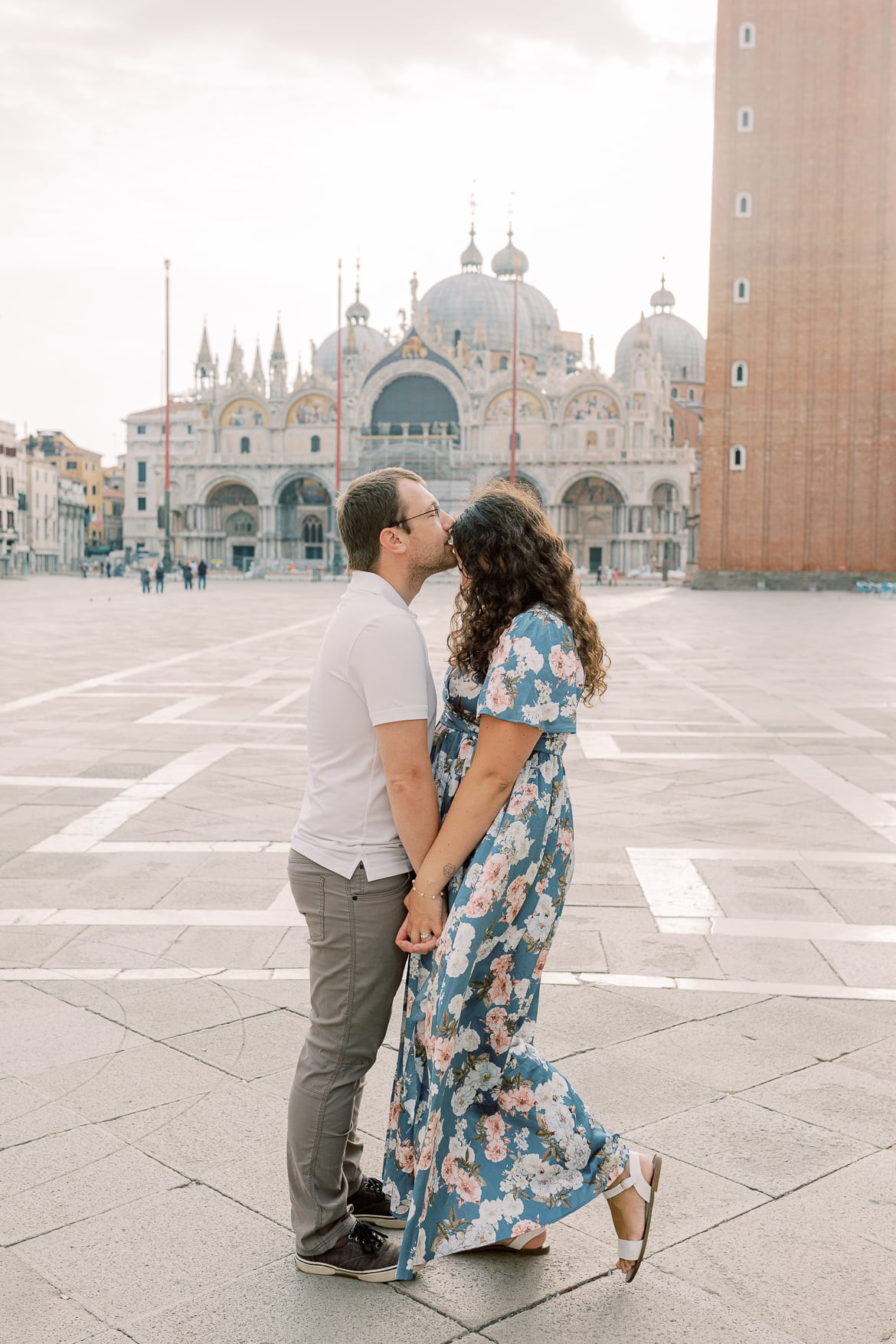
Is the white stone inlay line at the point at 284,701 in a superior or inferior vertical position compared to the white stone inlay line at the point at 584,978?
superior

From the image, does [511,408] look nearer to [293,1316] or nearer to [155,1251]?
[155,1251]

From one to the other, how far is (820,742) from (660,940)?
5220 mm

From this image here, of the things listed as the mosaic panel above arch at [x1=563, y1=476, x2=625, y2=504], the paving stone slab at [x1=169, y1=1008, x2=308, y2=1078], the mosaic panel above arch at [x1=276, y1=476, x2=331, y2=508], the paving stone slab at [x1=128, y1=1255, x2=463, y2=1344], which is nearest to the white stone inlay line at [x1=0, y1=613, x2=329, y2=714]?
the paving stone slab at [x1=169, y1=1008, x2=308, y2=1078]

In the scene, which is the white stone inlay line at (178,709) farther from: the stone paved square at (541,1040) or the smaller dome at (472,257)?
the smaller dome at (472,257)

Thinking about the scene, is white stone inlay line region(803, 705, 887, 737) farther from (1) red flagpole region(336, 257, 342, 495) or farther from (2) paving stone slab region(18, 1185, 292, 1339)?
(1) red flagpole region(336, 257, 342, 495)

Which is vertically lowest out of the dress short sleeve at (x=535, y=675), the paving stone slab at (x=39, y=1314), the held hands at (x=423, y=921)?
the paving stone slab at (x=39, y=1314)

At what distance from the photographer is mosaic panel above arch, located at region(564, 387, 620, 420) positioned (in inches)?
2783

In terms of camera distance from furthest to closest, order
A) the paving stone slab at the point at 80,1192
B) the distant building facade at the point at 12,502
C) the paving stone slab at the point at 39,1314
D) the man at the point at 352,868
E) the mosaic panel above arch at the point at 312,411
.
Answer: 1. the mosaic panel above arch at the point at 312,411
2. the distant building facade at the point at 12,502
3. the paving stone slab at the point at 80,1192
4. the man at the point at 352,868
5. the paving stone slab at the point at 39,1314

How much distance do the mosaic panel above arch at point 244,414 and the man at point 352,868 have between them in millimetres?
75897

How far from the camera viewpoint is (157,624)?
894 inches

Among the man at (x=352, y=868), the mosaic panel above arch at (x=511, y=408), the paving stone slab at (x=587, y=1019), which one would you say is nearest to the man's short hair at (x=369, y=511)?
the man at (x=352, y=868)

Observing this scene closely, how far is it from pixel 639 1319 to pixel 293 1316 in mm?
648

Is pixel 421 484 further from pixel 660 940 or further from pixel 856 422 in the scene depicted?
pixel 856 422

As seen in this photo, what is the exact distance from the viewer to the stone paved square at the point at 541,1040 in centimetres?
244
